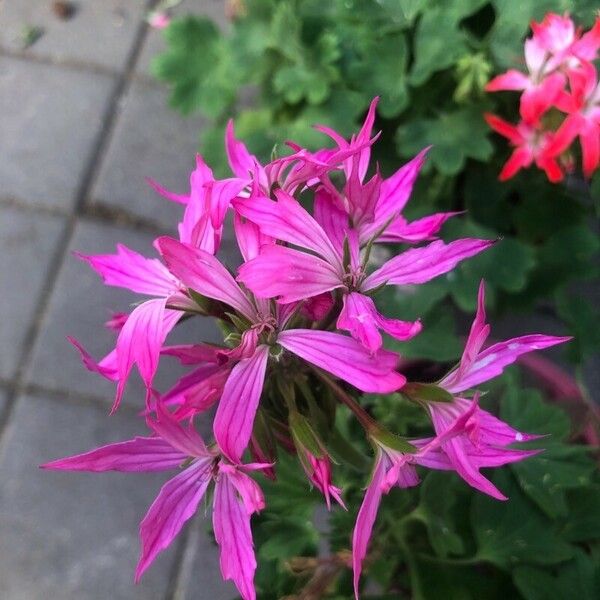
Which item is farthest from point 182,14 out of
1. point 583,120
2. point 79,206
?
point 583,120

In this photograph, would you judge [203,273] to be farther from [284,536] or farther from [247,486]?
[284,536]

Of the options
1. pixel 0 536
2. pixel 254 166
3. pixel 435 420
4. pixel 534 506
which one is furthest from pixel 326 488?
pixel 0 536

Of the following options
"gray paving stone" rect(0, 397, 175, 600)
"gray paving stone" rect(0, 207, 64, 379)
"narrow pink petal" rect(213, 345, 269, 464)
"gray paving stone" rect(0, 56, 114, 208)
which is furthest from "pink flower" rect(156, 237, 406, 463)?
"gray paving stone" rect(0, 56, 114, 208)

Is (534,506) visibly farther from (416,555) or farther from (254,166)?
(254,166)

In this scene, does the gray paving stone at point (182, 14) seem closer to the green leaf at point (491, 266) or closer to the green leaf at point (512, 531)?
the green leaf at point (491, 266)

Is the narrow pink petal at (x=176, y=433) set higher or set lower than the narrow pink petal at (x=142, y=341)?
lower

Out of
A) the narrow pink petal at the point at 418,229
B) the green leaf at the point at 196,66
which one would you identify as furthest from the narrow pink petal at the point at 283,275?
the green leaf at the point at 196,66

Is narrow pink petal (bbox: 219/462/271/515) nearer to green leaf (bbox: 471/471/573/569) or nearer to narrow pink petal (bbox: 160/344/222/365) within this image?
narrow pink petal (bbox: 160/344/222/365)
